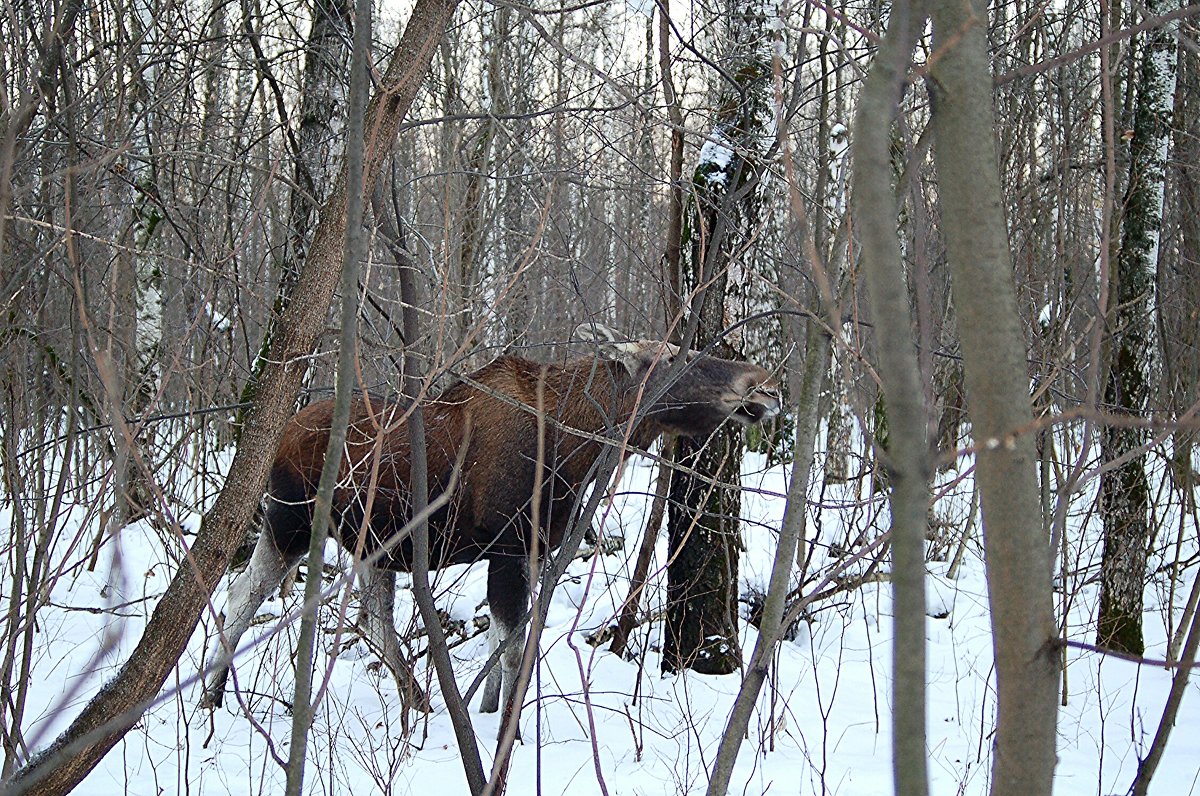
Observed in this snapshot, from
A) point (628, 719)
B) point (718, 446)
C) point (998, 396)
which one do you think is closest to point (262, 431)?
point (998, 396)

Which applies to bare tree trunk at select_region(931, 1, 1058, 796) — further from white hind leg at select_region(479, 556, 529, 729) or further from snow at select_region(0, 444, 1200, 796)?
white hind leg at select_region(479, 556, 529, 729)

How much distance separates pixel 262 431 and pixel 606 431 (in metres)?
1.02

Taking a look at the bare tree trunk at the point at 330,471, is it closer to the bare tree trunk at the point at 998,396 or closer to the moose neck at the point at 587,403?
the bare tree trunk at the point at 998,396

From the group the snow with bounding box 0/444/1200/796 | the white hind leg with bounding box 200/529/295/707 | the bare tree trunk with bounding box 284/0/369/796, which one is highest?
the bare tree trunk with bounding box 284/0/369/796

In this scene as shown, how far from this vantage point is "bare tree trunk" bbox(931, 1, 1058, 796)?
3.28ft

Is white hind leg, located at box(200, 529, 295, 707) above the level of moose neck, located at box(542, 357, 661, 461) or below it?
below

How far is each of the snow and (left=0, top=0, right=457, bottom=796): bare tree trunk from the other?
1.46ft

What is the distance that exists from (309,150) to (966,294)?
5.89m

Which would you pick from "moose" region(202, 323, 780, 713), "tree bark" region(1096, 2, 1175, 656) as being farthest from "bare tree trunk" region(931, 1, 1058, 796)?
"tree bark" region(1096, 2, 1175, 656)

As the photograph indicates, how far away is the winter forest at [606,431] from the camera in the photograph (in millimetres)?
1034

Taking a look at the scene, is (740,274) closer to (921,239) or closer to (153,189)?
(153,189)

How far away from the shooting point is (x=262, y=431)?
272cm

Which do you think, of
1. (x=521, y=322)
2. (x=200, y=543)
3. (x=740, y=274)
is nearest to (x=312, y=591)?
(x=200, y=543)

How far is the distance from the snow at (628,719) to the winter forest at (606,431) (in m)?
0.04
